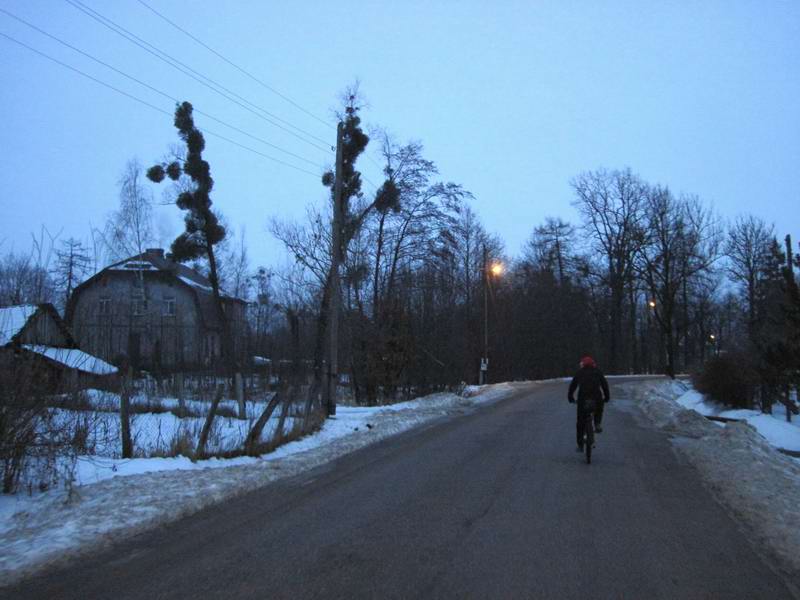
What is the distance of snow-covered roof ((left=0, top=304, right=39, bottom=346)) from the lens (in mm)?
10545

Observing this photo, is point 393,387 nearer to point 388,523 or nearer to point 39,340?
point 39,340

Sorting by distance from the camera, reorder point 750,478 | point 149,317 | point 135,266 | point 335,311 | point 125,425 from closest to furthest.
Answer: point 750,478
point 125,425
point 335,311
point 149,317
point 135,266

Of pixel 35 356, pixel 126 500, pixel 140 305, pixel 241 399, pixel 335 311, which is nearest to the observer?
pixel 126 500

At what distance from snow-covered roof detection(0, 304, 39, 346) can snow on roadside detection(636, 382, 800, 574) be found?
1035 cm

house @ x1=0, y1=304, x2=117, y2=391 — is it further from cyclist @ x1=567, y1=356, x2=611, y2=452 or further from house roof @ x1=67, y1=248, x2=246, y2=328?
house roof @ x1=67, y1=248, x2=246, y2=328

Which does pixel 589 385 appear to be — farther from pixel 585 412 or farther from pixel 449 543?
pixel 449 543

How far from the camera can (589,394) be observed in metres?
11.7

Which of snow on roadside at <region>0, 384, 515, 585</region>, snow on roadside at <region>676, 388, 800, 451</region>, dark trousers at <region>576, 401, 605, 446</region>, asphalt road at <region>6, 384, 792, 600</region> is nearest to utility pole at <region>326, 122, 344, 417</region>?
snow on roadside at <region>0, 384, 515, 585</region>

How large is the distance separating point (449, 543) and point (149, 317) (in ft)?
113

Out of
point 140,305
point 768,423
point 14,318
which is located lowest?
point 768,423

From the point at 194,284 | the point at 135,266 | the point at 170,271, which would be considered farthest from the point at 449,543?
the point at 194,284

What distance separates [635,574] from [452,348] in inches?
1051

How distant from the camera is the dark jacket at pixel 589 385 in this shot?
11656mm

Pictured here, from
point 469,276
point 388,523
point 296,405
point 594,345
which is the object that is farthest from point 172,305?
point 388,523
